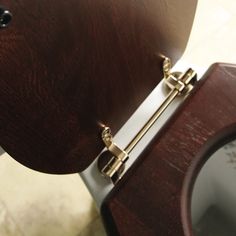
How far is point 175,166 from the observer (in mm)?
544

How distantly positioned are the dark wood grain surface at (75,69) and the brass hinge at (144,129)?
0.06ft

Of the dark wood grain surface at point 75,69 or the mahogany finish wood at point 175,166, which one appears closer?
the dark wood grain surface at point 75,69

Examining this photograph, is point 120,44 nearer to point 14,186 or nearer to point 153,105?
point 153,105

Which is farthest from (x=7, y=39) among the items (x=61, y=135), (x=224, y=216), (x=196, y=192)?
(x=224, y=216)

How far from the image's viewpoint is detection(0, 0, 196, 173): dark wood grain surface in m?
0.38

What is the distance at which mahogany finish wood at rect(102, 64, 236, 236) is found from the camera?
20.3 inches

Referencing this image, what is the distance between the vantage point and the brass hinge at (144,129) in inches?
22.7

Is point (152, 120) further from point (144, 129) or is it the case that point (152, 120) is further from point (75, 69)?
point (75, 69)

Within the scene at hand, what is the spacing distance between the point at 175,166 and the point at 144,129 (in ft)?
0.27

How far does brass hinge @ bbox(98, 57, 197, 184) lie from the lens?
58cm

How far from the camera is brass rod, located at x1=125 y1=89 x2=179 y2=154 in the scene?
23.3 inches

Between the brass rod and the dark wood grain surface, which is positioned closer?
the dark wood grain surface

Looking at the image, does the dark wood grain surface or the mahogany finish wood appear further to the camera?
the mahogany finish wood

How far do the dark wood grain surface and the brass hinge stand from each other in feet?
0.06
